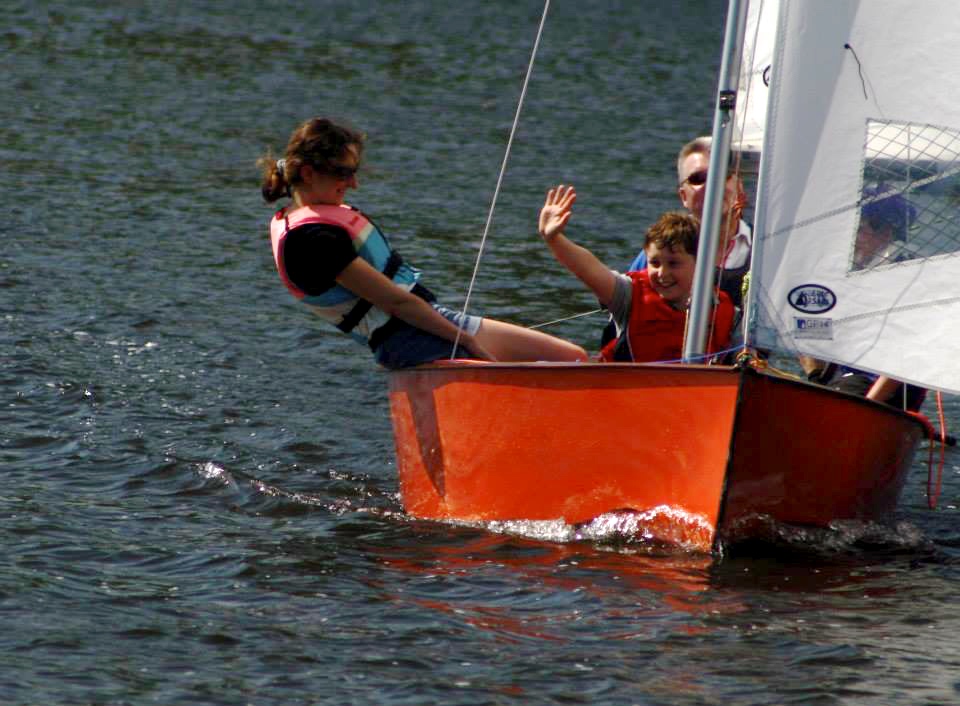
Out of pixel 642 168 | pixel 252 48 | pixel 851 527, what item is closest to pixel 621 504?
pixel 851 527

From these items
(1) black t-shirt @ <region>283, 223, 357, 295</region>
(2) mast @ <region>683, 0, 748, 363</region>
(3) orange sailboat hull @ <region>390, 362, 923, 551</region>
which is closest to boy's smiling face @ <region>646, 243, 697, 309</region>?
(2) mast @ <region>683, 0, 748, 363</region>

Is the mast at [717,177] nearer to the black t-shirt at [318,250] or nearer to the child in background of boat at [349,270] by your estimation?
the child in background of boat at [349,270]

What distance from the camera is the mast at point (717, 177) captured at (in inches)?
234

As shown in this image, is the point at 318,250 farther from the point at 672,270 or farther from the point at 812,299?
the point at 812,299

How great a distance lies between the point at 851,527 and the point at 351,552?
1.87 m

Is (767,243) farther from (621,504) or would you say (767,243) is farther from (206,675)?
(206,675)

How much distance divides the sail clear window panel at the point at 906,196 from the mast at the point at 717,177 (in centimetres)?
48

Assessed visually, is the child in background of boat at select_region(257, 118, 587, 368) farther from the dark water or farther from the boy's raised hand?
the dark water

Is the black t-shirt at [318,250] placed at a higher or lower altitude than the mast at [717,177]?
lower

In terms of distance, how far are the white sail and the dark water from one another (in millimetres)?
853

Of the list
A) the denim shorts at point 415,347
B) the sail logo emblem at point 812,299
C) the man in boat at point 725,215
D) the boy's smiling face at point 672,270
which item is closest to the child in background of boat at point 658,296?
the boy's smiling face at point 672,270

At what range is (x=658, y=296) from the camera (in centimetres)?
654

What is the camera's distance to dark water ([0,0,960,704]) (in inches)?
207

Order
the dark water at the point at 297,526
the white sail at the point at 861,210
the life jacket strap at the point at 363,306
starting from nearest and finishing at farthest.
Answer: the dark water at the point at 297,526, the white sail at the point at 861,210, the life jacket strap at the point at 363,306
